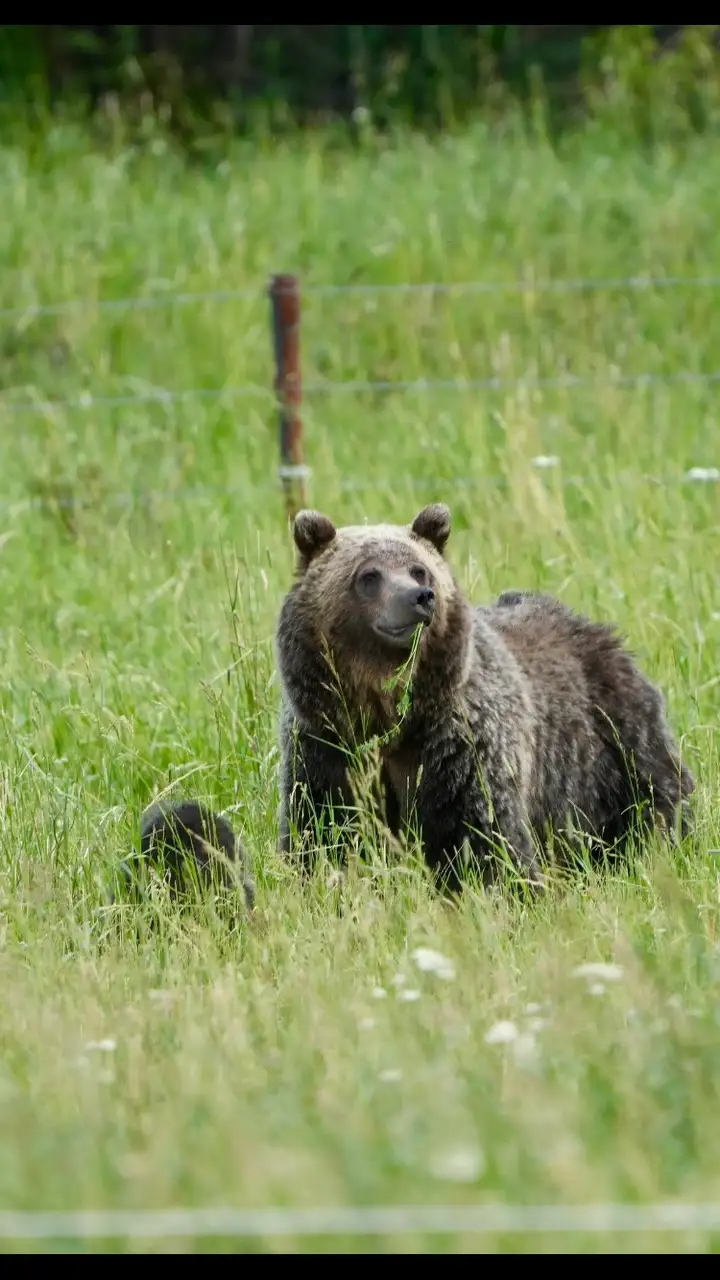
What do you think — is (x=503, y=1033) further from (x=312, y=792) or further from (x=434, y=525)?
(x=434, y=525)

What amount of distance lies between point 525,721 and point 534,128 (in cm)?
1141

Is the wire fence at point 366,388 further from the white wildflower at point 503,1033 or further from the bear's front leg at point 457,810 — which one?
the white wildflower at point 503,1033

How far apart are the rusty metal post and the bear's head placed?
→ 3768 millimetres

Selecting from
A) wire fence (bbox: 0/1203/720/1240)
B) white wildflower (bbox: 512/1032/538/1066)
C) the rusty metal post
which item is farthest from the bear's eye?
the rusty metal post

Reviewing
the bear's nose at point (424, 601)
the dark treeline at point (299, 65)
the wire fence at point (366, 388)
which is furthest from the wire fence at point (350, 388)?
the dark treeline at point (299, 65)

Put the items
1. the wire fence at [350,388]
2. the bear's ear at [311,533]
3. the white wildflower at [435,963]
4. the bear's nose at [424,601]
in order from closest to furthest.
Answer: the white wildflower at [435,963] → the bear's nose at [424,601] → the bear's ear at [311,533] → the wire fence at [350,388]

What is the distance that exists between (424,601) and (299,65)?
14770 millimetres

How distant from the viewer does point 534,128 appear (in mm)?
15727

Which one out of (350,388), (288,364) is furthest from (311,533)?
(350,388)

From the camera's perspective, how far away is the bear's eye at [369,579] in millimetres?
4844

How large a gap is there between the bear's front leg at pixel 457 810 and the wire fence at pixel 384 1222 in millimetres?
2454

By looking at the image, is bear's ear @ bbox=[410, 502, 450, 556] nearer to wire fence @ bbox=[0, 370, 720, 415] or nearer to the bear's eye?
the bear's eye

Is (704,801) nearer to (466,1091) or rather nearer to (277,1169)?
(466,1091)

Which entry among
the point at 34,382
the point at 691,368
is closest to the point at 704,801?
the point at 691,368
